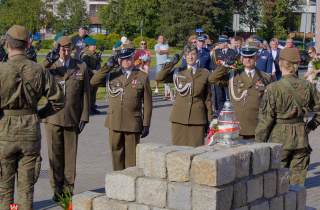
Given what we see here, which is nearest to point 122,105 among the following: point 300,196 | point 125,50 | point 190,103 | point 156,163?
point 125,50

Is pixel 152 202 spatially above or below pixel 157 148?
below

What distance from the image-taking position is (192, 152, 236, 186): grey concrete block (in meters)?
3.85

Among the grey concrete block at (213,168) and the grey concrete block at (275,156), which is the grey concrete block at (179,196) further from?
the grey concrete block at (275,156)

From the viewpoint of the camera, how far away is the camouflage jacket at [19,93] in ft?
14.7

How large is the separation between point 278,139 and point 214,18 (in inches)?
2005

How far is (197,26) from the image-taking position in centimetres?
5538

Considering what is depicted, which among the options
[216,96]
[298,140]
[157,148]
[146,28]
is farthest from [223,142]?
[146,28]

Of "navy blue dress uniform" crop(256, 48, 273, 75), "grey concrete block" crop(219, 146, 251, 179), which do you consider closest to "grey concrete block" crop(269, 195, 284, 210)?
"grey concrete block" crop(219, 146, 251, 179)

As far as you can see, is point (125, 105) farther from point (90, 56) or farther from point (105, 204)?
point (90, 56)

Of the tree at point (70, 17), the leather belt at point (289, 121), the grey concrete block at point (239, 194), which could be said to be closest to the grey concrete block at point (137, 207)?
the grey concrete block at point (239, 194)

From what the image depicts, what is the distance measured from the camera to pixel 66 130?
6125 millimetres

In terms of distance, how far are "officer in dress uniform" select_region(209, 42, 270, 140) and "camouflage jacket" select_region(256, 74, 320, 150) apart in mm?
751

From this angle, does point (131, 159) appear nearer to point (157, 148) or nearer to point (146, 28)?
point (157, 148)

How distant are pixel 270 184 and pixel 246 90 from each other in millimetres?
2109
